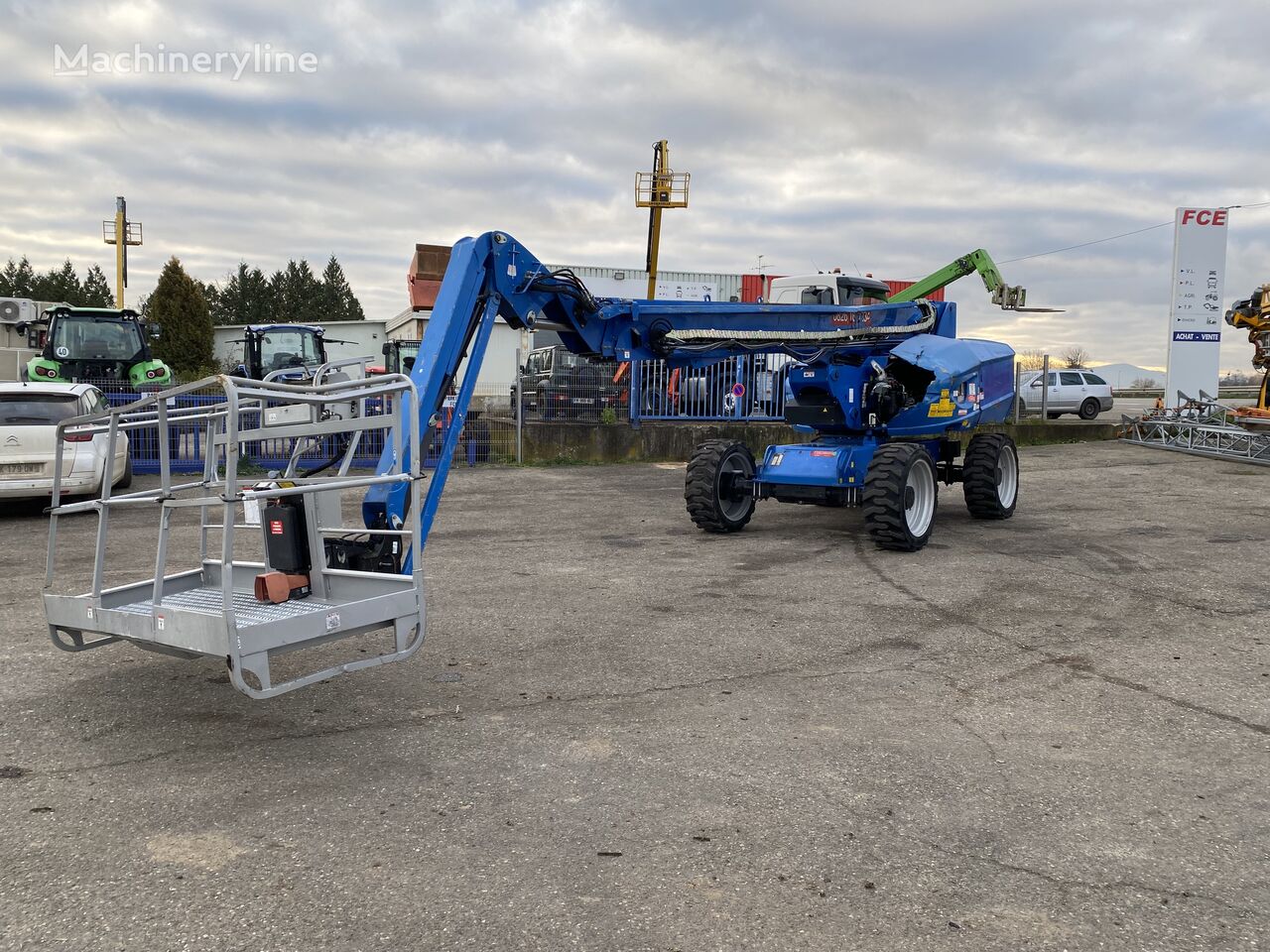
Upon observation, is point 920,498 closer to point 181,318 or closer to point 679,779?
point 679,779

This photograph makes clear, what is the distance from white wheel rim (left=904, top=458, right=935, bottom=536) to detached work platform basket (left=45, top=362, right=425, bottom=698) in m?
5.70

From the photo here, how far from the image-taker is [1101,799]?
156 inches

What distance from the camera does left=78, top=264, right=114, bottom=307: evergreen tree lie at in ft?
282

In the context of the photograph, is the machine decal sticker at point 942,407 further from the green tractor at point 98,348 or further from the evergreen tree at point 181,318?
the evergreen tree at point 181,318

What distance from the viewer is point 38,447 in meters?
11.4

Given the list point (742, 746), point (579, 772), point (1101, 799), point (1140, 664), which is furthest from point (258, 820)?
point (1140, 664)

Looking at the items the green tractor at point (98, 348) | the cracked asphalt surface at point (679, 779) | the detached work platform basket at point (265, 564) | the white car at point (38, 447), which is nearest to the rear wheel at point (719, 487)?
the cracked asphalt surface at point (679, 779)

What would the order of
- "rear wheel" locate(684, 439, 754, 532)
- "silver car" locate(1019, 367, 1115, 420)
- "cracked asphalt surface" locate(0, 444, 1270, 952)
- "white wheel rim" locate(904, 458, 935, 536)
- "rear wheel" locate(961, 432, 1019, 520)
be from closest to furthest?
"cracked asphalt surface" locate(0, 444, 1270, 952)
"white wheel rim" locate(904, 458, 935, 536)
"rear wheel" locate(684, 439, 754, 532)
"rear wheel" locate(961, 432, 1019, 520)
"silver car" locate(1019, 367, 1115, 420)

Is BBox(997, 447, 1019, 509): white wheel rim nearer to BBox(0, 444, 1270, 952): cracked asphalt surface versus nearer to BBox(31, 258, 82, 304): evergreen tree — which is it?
BBox(0, 444, 1270, 952): cracked asphalt surface

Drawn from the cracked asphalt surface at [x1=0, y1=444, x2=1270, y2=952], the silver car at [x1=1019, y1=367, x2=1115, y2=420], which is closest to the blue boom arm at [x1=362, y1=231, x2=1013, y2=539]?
the cracked asphalt surface at [x1=0, y1=444, x2=1270, y2=952]

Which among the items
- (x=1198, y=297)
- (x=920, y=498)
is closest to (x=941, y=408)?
(x=920, y=498)

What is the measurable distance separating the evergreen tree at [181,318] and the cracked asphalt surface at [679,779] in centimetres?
4979

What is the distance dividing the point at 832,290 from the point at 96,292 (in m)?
89.3

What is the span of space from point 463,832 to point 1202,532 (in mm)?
9706
